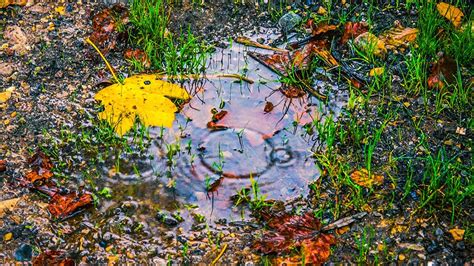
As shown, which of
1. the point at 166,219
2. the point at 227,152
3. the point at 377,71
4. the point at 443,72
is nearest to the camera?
the point at 166,219

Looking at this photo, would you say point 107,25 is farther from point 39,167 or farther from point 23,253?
point 23,253

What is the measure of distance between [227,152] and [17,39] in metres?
1.52

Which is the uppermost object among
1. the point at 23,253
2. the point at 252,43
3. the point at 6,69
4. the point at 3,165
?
the point at 252,43

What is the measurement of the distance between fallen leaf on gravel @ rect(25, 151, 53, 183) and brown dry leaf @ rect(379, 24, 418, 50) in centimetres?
190

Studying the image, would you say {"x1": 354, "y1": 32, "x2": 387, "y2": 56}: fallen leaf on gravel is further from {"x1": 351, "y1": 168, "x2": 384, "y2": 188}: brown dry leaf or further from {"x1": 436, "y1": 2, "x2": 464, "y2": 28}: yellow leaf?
{"x1": 351, "y1": 168, "x2": 384, "y2": 188}: brown dry leaf

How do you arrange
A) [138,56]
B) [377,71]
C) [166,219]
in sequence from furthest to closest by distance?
[138,56] → [377,71] → [166,219]

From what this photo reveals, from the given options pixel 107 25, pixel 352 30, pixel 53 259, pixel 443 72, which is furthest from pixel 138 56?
pixel 443 72

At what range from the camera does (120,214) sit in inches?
97.0

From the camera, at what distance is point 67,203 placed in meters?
2.47

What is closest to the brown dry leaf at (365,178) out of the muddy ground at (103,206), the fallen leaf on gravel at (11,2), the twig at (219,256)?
the muddy ground at (103,206)

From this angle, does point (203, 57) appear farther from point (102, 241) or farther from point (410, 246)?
point (410, 246)

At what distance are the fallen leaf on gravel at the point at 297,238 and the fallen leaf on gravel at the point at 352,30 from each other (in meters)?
1.24

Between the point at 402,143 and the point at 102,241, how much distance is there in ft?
4.75

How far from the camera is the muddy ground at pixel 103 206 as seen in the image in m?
2.32
